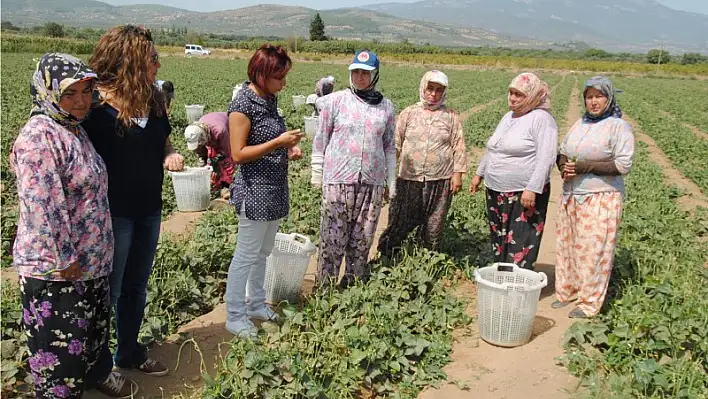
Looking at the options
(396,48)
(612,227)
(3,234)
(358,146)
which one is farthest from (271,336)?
(396,48)

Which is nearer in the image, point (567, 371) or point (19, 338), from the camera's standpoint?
point (19, 338)

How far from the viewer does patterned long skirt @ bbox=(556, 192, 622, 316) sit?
384cm

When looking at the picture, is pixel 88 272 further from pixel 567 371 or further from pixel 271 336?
pixel 567 371

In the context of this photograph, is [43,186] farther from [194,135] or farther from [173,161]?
[194,135]

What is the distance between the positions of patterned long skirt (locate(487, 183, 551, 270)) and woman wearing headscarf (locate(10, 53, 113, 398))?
9.17 ft

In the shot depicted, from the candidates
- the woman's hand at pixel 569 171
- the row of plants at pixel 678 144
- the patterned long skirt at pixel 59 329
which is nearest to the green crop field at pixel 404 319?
the patterned long skirt at pixel 59 329

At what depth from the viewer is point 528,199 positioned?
389 cm

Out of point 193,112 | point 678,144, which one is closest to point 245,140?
point 193,112

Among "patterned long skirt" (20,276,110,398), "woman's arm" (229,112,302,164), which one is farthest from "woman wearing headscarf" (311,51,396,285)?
"patterned long skirt" (20,276,110,398)

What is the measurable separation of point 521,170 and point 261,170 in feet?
6.21

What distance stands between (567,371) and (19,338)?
3.15m

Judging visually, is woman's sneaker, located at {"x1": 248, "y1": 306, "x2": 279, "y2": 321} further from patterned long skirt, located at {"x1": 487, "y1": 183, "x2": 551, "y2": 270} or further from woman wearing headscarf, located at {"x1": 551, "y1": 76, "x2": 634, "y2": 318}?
woman wearing headscarf, located at {"x1": 551, "y1": 76, "x2": 634, "y2": 318}

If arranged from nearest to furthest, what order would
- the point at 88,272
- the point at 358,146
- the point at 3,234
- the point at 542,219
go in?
1. the point at 88,272
2. the point at 358,146
3. the point at 542,219
4. the point at 3,234

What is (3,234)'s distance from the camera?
16.1 feet
